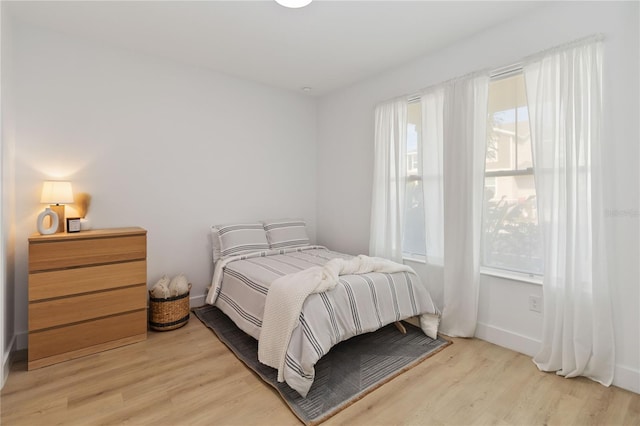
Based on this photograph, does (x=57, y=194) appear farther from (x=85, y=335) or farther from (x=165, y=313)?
(x=165, y=313)

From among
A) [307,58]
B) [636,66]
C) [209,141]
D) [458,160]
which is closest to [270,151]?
[209,141]

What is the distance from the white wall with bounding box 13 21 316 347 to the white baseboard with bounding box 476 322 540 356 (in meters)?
2.59

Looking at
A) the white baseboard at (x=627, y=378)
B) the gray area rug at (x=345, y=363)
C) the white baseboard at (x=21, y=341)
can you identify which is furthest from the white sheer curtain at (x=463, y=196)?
the white baseboard at (x=21, y=341)

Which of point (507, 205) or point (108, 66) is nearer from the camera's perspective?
point (507, 205)

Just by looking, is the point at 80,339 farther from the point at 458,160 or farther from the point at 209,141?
the point at 458,160

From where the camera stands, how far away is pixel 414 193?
3.23m

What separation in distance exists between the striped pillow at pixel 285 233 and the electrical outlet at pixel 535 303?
2.37 meters

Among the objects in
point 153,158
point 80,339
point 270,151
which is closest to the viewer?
point 80,339

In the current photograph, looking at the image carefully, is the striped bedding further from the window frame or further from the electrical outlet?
the electrical outlet

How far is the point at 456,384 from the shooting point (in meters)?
2.07

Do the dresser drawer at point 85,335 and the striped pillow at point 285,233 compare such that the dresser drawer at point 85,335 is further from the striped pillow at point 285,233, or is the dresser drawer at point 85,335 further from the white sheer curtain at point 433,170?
the white sheer curtain at point 433,170

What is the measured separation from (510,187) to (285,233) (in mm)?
2402

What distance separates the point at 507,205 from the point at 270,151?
2.74 metres

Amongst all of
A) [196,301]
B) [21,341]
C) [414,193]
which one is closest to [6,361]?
[21,341]
